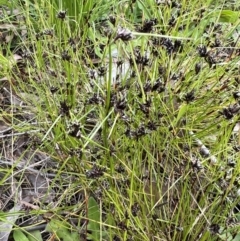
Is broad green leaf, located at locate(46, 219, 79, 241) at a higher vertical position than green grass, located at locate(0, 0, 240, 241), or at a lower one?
lower

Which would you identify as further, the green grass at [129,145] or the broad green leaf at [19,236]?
the broad green leaf at [19,236]

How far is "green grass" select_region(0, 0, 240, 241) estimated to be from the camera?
3.58ft

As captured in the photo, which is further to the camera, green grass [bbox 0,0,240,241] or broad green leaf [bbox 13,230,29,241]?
broad green leaf [bbox 13,230,29,241]

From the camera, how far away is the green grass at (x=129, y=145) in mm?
1092

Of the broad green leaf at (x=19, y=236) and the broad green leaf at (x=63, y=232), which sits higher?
the broad green leaf at (x=63, y=232)

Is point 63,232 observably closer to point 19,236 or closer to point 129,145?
point 19,236

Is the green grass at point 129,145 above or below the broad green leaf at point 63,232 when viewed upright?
above

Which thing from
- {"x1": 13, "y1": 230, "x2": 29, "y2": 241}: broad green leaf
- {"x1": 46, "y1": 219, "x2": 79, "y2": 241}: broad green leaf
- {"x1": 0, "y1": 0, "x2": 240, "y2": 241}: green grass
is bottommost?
{"x1": 13, "y1": 230, "x2": 29, "y2": 241}: broad green leaf

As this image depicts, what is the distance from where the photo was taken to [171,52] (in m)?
1.23

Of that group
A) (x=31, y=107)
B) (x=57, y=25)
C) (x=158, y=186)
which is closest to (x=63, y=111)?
(x=158, y=186)

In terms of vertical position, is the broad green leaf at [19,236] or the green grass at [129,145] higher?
the green grass at [129,145]

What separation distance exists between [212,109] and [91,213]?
0.40 meters

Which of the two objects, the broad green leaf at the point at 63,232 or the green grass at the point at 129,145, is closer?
the green grass at the point at 129,145

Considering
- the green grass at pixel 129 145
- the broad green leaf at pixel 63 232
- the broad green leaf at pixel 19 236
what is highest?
the green grass at pixel 129 145
